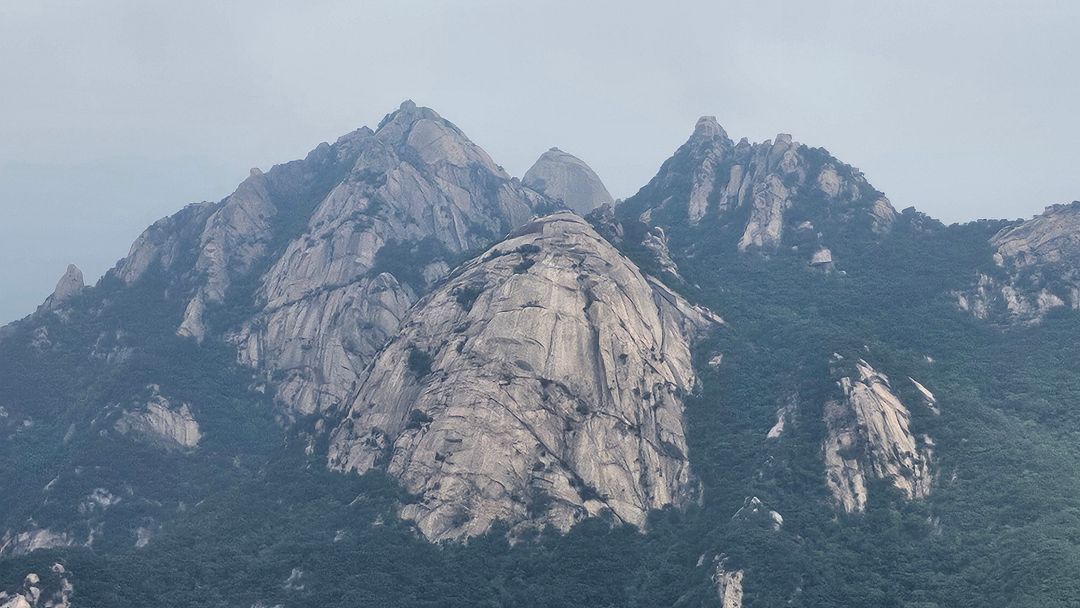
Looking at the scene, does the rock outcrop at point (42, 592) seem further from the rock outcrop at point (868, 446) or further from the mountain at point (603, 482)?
the rock outcrop at point (868, 446)

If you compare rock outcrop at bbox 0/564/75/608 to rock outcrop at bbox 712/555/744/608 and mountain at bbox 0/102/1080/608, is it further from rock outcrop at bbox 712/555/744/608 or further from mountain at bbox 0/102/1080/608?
rock outcrop at bbox 712/555/744/608

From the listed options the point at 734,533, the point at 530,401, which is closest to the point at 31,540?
the point at 530,401

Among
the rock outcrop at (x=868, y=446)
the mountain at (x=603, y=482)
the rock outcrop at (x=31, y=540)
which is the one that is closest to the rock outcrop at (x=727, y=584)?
the mountain at (x=603, y=482)

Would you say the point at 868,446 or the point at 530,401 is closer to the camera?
the point at 868,446

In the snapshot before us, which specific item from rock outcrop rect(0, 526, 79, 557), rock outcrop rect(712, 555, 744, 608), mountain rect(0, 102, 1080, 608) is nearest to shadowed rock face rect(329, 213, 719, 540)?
mountain rect(0, 102, 1080, 608)

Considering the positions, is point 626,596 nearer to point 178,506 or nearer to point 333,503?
point 333,503

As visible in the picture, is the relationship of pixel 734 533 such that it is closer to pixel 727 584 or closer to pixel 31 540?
pixel 727 584

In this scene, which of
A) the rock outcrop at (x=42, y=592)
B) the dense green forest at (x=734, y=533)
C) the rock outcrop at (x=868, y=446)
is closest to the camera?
the rock outcrop at (x=42, y=592)
